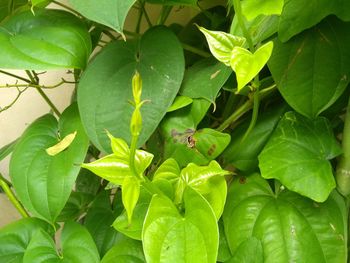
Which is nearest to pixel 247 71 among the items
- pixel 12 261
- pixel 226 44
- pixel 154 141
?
pixel 226 44

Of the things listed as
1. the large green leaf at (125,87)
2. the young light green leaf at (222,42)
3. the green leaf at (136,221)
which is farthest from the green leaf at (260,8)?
the green leaf at (136,221)

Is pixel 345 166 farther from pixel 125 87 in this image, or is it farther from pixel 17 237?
pixel 17 237

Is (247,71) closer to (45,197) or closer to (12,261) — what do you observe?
(45,197)

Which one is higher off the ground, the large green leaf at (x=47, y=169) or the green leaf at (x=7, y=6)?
the green leaf at (x=7, y=6)

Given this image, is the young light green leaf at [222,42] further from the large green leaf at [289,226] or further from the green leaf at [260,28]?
the large green leaf at [289,226]

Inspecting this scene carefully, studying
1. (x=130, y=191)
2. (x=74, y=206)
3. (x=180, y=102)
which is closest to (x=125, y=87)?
(x=180, y=102)
